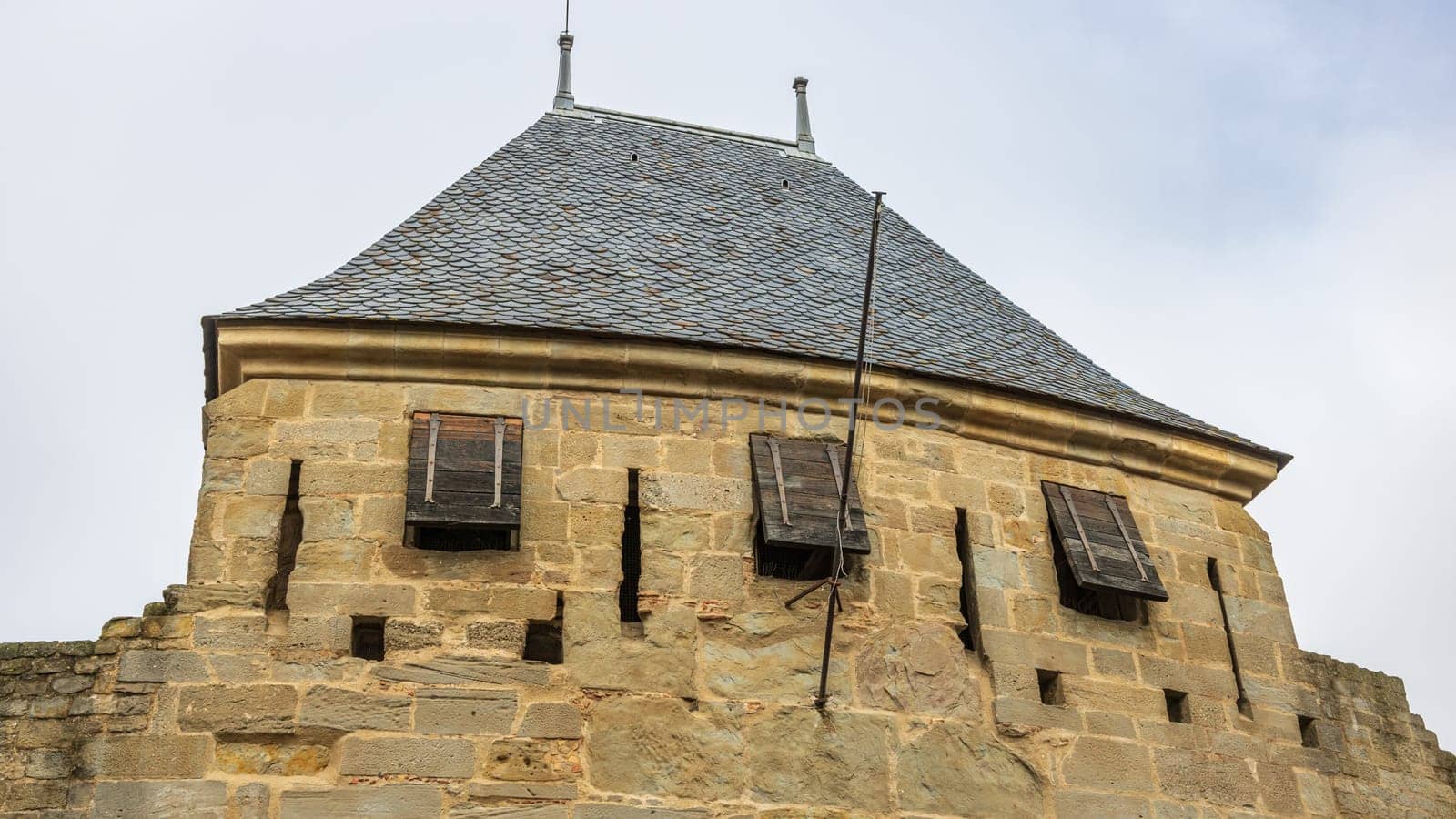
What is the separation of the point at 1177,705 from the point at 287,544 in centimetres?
457

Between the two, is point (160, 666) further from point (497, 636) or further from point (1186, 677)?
point (1186, 677)

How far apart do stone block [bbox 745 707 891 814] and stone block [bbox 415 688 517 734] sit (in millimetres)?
419

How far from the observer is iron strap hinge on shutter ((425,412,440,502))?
813 cm

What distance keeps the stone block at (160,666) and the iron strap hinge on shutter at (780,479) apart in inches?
109

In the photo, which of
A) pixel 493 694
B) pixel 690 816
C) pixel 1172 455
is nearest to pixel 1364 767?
pixel 1172 455

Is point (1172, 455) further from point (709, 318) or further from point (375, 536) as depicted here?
point (375, 536)

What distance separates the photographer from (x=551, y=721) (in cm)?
774

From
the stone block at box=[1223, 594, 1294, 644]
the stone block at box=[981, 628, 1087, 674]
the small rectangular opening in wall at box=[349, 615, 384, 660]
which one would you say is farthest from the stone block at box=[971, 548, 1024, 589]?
the small rectangular opening in wall at box=[349, 615, 384, 660]

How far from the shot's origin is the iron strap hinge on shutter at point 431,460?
8.13 meters

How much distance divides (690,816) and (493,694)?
1034mm

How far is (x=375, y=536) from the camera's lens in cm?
809

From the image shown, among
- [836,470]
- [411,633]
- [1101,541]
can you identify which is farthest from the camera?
Result: [1101,541]

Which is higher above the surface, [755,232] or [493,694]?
[755,232]


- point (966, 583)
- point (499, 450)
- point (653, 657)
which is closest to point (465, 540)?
point (499, 450)
